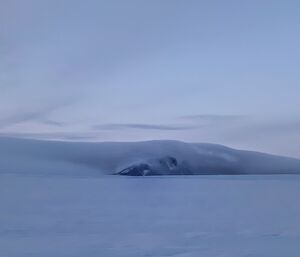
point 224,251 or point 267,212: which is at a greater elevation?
point 267,212

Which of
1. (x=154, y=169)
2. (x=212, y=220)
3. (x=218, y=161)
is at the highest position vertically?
(x=218, y=161)

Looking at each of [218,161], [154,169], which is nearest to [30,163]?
[154,169]

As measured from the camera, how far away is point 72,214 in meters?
6.43

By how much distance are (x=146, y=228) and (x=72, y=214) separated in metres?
1.56

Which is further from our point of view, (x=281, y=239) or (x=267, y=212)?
(x=267, y=212)

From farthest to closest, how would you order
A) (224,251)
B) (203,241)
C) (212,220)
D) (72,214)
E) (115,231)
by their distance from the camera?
(72,214)
(212,220)
(115,231)
(203,241)
(224,251)

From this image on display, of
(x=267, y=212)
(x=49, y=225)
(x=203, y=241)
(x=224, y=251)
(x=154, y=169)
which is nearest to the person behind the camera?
(x=224, y=251)

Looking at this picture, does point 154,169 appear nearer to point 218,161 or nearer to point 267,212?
point 218,161

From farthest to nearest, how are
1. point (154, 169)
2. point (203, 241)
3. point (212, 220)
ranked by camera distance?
point (154, 169)
point (212, 220)
point (203, 241)

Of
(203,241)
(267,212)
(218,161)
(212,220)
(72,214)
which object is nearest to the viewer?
(203,241)

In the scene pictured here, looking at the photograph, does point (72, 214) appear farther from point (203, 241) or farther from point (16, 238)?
point (203, 241)

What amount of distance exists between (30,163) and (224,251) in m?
36.2

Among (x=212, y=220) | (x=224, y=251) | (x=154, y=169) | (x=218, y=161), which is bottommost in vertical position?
(x=224, y=251)

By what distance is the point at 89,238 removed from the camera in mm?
4500
